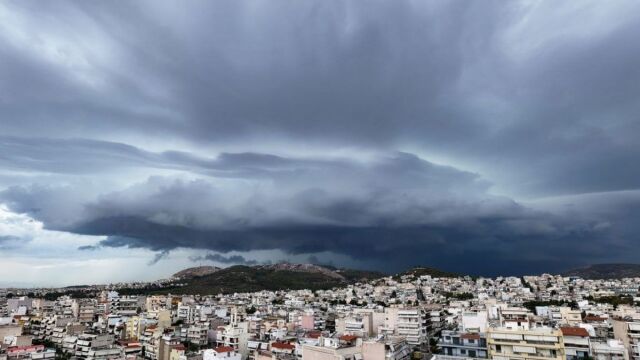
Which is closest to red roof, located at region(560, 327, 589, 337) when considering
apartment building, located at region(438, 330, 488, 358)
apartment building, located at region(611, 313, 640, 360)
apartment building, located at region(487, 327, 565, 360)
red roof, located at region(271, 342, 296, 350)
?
apartment building, located at region(487, 327, 565, 360)

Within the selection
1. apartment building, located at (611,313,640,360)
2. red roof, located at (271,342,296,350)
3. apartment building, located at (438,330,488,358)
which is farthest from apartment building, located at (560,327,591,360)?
red roof, located at (271,342,296,350)

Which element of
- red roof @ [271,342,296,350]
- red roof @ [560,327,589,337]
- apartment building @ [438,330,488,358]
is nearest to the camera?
red roof @ [560,327,589,337]

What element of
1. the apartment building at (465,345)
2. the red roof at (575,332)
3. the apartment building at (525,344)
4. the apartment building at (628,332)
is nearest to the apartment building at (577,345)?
the red roof at (575,332)

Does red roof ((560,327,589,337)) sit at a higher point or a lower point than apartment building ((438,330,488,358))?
higher

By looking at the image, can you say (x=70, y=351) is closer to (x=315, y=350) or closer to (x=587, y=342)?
(x=315, y=350)

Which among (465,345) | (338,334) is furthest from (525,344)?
(338,334)

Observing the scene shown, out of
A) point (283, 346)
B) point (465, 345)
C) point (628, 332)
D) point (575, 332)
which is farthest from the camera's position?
point (283, 346)

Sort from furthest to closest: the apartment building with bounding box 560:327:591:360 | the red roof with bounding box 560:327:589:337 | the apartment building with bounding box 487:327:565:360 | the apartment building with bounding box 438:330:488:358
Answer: the apartment building with bounding box 438:330:488:358
the red roof with bounding box 560:327:589:337
the apartment building with bounding box 560:327:591:360
the apartment building with bounding box 487:327:565:360

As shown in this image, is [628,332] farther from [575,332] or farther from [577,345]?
[577,345]

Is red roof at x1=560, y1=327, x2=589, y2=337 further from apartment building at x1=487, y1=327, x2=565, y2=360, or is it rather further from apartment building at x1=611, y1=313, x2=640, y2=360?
apartment building at x1=611, y1=313, x2=640, y2=360

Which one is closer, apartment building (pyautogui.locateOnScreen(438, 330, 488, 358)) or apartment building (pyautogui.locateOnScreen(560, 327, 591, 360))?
apartment building (pyautogui.locateOnScreen(560, 327, 591, 360))

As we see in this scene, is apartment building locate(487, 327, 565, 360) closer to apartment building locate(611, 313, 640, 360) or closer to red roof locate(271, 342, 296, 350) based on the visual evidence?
apartment building locate(611, 313, 640, 360)

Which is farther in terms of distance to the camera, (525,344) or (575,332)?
(575,332)
